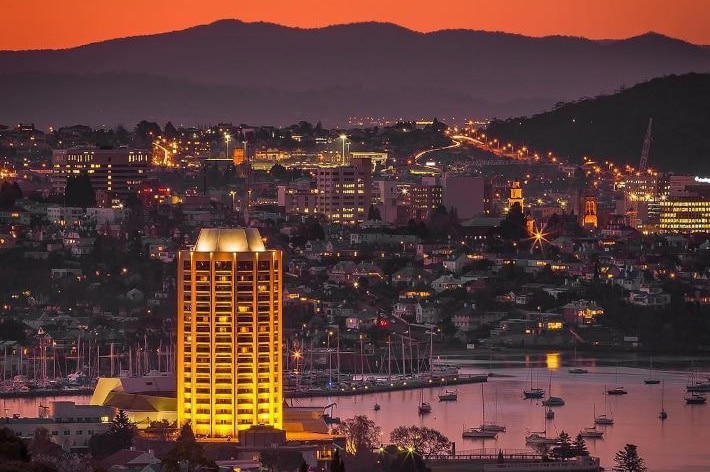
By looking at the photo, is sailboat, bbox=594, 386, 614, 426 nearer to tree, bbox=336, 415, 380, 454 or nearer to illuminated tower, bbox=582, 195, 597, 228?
tree, bbox=336, 415, 380, 454

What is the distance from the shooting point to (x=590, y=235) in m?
74.2

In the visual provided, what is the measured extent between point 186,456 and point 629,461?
717 cm

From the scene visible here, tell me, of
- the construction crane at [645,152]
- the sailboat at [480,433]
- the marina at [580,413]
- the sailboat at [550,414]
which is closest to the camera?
the marina at [580,413]

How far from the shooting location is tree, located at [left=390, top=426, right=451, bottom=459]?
121ft

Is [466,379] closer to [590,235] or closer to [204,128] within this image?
[590,235]

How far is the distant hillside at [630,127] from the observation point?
95438mm

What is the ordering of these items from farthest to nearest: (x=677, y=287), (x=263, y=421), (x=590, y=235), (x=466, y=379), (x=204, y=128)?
(x=204, y=128) → (x=590, y=235) → (x=677, y=287) → (x=466, y=379) → (x=263, y=421)

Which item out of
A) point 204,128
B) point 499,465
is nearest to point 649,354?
point 499,465

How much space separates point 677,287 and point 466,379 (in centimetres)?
1606

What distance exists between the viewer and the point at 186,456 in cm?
3064

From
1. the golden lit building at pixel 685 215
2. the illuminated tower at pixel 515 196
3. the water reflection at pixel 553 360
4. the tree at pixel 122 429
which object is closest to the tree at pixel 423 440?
the tree at pixel 122 429

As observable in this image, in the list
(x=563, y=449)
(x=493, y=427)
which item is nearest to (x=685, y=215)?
(x=493, y=427)

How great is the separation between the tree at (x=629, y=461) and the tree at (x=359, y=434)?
2759 millimetres

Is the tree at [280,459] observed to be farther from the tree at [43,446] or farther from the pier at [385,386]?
the pier at [385,386]
